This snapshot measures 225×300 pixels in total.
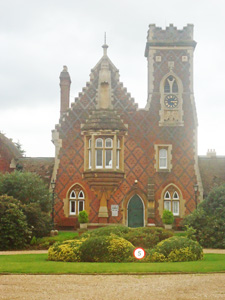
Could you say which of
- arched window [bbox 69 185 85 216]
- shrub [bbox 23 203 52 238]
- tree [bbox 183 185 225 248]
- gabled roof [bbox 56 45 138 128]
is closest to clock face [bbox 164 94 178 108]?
gabled roof [bbox 56 45 138 128]

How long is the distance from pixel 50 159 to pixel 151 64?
10.5 meters

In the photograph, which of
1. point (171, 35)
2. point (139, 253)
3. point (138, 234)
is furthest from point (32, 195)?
point (171, 35)

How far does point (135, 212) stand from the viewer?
116ft

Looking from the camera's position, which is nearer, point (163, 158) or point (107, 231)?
point (107, 231)

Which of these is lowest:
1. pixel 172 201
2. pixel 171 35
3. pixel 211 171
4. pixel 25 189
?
pixel 172 201

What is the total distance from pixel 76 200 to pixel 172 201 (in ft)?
22.1

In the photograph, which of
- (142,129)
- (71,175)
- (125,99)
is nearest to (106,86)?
(125,99)

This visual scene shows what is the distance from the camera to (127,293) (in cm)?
1197

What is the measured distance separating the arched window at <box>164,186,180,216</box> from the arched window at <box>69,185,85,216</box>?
5.84 metres

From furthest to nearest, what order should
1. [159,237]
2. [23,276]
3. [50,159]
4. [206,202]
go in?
[50,159], [206,202], [159,237], [23,276]

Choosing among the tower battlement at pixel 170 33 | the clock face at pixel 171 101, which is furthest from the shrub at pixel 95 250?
the tower battlement at pixel 170 33

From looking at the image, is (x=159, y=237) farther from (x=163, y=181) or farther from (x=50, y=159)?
(x=50, y=159)

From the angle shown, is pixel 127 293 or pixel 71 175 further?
pixel 71 175

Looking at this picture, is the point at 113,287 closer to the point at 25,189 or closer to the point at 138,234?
the point at 138,234
